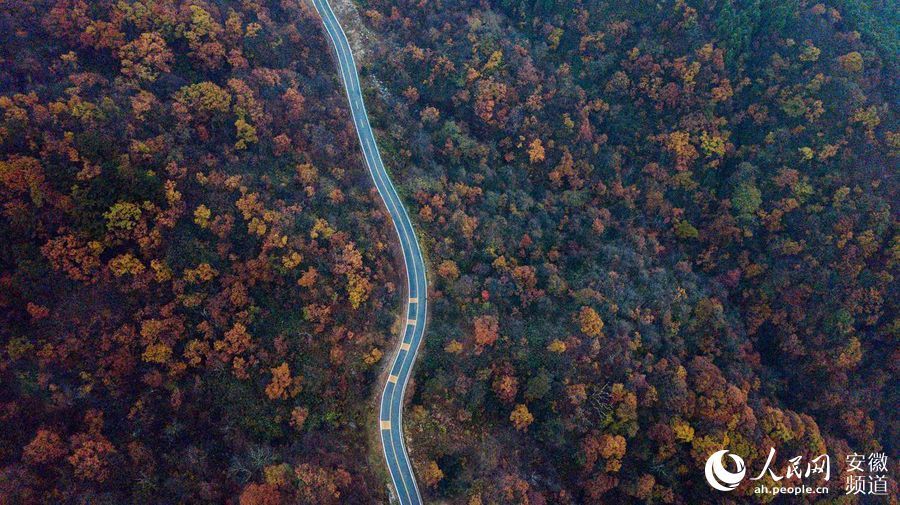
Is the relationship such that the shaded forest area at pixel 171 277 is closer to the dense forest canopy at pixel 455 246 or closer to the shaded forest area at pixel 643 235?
the dense forest canopy at pixel 455 246

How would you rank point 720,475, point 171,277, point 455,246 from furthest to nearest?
1. point 455,246
2. point 720,475
3. point 171,277

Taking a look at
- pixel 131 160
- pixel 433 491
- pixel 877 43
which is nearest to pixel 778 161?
pixel 877 43

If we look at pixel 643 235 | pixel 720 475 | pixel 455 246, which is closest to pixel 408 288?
pixel 455 246

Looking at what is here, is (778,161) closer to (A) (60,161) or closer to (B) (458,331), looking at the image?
(B) (458,331)

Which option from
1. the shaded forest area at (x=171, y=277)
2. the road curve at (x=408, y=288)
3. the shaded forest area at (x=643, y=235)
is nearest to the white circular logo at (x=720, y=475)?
the shaded forest area at (x=643, y=235)

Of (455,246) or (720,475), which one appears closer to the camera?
(720,475)

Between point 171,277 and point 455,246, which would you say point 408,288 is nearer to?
point 455,246
